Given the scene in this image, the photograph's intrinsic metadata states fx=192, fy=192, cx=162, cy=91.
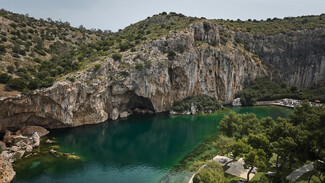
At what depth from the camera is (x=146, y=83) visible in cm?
5503

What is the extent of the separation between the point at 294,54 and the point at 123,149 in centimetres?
7986

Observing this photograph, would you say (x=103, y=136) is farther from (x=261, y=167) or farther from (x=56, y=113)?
(x=261, y=167)

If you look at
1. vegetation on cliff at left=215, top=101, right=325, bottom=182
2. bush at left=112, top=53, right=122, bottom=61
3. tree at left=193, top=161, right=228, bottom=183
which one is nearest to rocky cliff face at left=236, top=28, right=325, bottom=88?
bush at left=112, top=53, right=122, bottom=61

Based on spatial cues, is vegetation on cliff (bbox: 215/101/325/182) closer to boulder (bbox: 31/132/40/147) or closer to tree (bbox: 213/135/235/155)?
tree (bbox: 213/135/235/155)

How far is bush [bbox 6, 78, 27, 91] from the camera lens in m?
37.1

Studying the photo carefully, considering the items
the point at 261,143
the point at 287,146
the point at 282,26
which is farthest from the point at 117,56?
the point at 282,26

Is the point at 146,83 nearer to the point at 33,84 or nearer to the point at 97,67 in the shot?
the point at 97,67

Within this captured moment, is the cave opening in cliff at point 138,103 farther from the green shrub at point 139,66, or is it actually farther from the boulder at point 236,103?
the boulder at point 236,103

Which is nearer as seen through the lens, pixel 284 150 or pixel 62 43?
pixel 284 150

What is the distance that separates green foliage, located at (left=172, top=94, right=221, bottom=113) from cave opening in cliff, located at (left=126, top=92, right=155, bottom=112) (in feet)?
26.0

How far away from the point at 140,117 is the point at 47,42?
147 feet

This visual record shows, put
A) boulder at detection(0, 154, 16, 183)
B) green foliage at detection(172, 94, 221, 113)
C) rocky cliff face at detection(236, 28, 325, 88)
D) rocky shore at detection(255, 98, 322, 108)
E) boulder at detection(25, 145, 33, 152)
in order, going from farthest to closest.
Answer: rocky cliff face at detection(236, 28, 325, 88)
rocky shore at detection(255, 98, 322, 108)
green foliage at detection(172, 94, 221, 113)
boulder at detection(25, 145, 33, 152)
boulder at detection(0, 154, 16, 183)

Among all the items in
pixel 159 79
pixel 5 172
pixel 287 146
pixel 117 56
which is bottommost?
pixel 5 172

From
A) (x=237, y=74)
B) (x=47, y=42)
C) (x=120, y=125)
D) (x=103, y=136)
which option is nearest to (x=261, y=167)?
(x=103, y=136)
